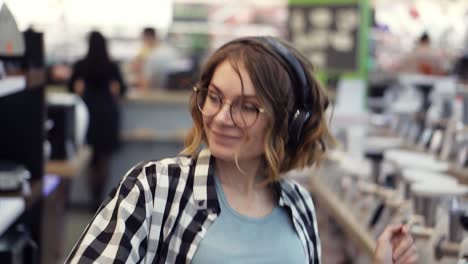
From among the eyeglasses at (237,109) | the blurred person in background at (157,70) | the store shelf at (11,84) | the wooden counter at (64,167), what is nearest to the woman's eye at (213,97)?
the eyeglasses at (237,109)

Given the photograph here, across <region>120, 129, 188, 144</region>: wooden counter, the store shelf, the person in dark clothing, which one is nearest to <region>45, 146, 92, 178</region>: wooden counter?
the store shelf

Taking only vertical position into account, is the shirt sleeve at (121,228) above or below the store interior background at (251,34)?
above

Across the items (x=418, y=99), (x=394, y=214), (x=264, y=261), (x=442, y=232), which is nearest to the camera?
(x=264, y=261)

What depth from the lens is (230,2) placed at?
11.0 m

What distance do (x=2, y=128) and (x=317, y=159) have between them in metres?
2.09

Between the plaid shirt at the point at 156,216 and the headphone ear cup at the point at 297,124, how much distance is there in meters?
0.21

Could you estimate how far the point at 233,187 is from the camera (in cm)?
170

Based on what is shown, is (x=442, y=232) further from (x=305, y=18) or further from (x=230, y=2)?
(x=230, y=2)

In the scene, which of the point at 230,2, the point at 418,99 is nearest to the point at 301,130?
the point at 418,99

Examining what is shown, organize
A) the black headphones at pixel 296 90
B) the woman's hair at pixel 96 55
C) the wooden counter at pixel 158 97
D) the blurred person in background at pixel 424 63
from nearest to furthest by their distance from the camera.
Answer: the black headphones at pixel 296 90 < the woman's hair at pixel 96 55 < the blurred person in background at pixel 424 63 < the wooden counter at pixel 158 97

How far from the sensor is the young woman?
4.91 ft

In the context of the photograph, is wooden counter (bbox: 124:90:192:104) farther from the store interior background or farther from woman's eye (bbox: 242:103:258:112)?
woman's eye (bbox: 242:103:258:112)

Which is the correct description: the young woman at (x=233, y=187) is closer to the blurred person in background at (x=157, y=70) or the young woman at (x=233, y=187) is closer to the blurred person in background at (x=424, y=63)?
the blurred person in background at (x=424, y=63)

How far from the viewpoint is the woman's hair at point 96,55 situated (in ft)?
21.9
